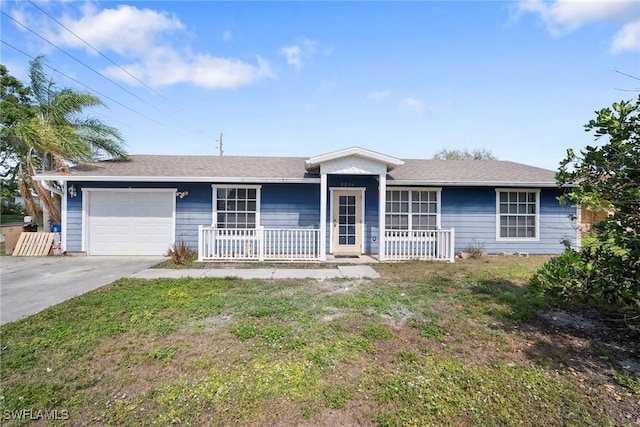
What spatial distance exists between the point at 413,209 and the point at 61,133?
477 inches

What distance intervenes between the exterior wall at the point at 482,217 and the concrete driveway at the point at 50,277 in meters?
9.51

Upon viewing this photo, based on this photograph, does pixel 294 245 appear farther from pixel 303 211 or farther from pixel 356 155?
pixel 356 155

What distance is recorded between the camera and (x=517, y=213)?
10.8m

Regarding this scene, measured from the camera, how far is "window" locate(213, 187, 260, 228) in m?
10.5

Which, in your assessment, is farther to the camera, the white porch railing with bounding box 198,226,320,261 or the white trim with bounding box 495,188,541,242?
the white trim with bounding box 495,188,541,242

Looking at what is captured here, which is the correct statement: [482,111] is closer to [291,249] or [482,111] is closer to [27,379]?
[291,249]

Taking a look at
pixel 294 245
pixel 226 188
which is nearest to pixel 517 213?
pixel 294 245

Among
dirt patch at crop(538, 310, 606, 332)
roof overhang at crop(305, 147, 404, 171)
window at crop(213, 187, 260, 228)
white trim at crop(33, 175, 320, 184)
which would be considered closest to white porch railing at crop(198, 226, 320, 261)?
window at crop(213, 187, 260, 228)

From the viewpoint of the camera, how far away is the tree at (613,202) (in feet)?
11.0

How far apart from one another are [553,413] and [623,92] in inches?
141

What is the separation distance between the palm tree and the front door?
8.27 metres

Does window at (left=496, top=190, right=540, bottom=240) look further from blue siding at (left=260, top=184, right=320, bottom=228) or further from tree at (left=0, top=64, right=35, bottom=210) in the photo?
tree at (left=0, top=64, right=35, bottom=210)

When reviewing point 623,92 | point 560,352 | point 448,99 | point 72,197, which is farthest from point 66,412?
point 448,99

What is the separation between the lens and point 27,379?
2973 mm
